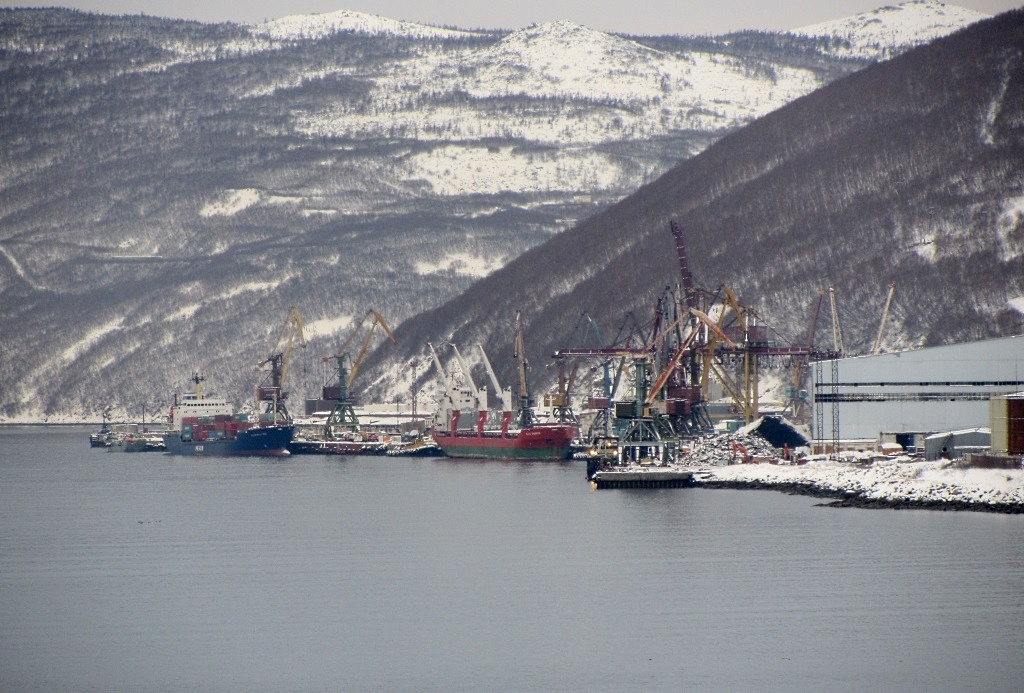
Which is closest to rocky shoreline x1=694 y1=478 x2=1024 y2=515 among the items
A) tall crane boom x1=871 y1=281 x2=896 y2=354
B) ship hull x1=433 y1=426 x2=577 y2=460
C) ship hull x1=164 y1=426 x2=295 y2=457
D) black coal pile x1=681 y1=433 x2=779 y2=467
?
black coal pile x1=681 y1=433 x2=779 y2=467

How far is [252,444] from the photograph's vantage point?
170m

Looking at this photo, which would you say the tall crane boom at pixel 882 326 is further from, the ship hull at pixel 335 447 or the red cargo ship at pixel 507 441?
the ship hull at pixel 335 447

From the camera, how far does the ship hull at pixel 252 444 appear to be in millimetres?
169625

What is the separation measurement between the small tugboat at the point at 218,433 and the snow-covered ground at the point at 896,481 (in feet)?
246

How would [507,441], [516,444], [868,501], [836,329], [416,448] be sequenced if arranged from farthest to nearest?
[836,329]
[416,448]
[507,441]
[516,444]
[868,501]

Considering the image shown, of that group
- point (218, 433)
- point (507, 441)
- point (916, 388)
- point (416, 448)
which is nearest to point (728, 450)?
point (916, 388)

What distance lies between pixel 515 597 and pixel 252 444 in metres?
116

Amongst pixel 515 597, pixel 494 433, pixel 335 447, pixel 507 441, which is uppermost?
pixel 494 433

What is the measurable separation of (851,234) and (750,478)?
99262mm

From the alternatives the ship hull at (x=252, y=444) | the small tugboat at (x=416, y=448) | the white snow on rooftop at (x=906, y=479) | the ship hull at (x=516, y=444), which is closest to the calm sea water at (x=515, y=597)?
the white snow on rooftop at (x=906, y=479)

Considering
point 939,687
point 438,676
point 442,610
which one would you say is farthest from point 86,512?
point 939,687

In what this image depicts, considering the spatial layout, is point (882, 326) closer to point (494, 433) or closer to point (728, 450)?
point (494, 433)

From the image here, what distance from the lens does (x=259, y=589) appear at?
2319 inches

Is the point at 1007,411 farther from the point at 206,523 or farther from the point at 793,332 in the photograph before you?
the point at 793,332
